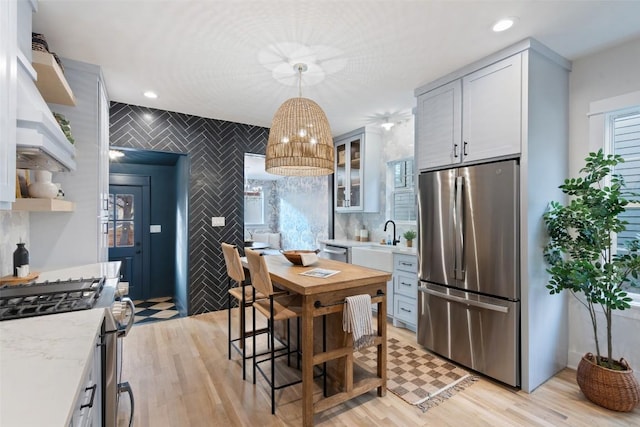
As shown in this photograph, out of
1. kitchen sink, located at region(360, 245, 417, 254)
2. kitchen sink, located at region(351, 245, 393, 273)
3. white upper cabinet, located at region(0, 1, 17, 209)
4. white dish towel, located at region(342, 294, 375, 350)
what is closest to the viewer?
white upper cabinet, located at region(0, 1, 17, 209)

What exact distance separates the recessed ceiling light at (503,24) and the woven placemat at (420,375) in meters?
2.68

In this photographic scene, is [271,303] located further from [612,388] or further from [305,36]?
[612,388]

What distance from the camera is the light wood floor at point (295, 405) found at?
2004mm

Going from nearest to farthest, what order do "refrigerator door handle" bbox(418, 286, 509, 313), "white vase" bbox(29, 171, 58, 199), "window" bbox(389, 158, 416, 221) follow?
"white vase" bbox(29, 171, 58, 199)
"refrigerator door handle" bbox(418, 286, 509, 313)
"window" bbox(389, 158, 416, 221)

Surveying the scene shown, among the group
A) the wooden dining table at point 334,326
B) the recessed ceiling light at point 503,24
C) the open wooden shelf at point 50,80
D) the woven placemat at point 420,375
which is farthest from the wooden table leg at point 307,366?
the recessed ceiling light at point 503,24

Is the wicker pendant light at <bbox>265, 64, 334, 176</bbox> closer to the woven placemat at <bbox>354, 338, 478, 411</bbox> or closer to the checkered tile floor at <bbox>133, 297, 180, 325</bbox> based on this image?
the woven placemat at <bbox>354, 338, 478, 411</bbox>

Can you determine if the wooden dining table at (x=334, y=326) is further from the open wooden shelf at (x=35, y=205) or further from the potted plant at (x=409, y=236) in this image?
the potted plant at (x=409, y=236)

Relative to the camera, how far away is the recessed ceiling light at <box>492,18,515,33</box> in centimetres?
208

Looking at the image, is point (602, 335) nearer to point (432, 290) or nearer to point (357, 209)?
point (432, 290)

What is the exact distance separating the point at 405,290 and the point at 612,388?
5.83 ft

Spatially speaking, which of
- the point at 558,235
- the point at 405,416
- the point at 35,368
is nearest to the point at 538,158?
the point at 558,235

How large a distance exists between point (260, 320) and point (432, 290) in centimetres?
216

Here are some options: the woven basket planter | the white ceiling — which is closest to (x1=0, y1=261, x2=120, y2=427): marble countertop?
the white ceiling

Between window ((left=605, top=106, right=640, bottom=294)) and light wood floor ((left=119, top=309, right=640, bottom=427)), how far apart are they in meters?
1.08
